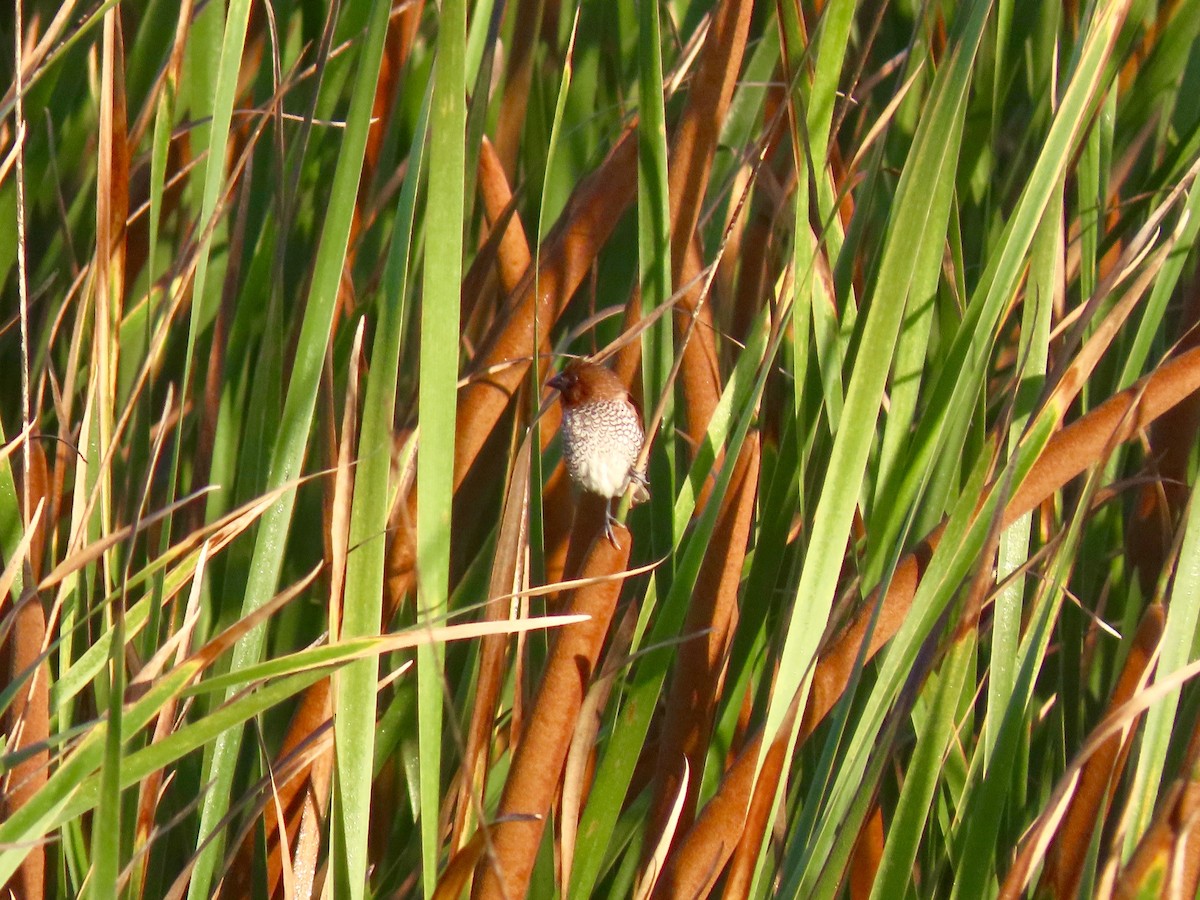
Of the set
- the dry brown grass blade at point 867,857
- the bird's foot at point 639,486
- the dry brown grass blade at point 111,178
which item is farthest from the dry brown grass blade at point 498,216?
the dry brown grass blade at point 867,857

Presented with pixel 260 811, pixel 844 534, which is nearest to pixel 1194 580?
pixel 844 534

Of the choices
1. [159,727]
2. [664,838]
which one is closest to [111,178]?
[159,727]

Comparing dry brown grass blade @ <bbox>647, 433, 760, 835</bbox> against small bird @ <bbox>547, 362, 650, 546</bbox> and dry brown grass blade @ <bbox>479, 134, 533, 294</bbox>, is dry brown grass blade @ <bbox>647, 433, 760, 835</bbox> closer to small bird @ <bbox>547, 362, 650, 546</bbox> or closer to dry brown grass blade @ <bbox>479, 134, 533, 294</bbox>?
small bird @ <bbox>547, 362, 650, 546</bbox>

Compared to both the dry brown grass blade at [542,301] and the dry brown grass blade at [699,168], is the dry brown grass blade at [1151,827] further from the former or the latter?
the dry brown grass blade at [542,301]

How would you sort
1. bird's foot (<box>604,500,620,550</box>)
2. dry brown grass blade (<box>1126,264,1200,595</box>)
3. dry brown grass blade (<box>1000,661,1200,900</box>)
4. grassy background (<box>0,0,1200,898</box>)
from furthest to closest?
dry brown grass blade (<box>1126,264,1200,595</box>) → bird's foot (<box>604,500,620,550</box>) → grassy background (<box>0,0,1200,898</box>) → dry brown grass blade (<box>1000,661,1200,900</box>)

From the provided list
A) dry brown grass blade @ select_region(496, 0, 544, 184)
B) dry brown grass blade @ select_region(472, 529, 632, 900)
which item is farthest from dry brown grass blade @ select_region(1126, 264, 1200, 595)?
dry brown grass blade @ select_region(496, 0, 544, 184)

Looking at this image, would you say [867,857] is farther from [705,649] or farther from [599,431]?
[599,431]
